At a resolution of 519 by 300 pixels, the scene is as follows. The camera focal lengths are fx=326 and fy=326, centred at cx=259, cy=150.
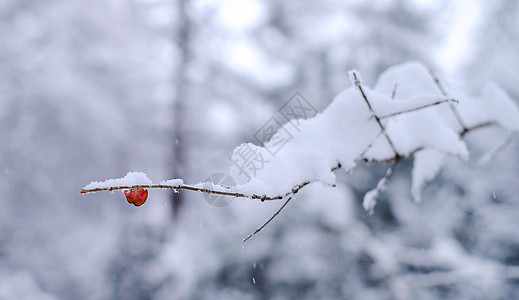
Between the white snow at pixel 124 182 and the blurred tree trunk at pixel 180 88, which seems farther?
the blurred tree trunk at pixel 180 88

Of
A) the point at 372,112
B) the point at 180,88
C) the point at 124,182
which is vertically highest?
the point at 180,88

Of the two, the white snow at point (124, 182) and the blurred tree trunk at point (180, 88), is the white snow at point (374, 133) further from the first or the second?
the blurred tree trunk at point (180, 88)

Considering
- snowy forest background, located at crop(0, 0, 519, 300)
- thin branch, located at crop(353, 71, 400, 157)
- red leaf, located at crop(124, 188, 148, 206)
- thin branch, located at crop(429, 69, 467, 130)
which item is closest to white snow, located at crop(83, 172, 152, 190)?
red leaf, located at crop(124, 188, 148, 206)

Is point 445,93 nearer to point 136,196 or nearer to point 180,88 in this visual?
point 136,196

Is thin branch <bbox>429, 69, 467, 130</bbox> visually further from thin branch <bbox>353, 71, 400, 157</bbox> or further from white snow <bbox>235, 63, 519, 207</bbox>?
thin branch <bbox>353, 71, 400, 157</bbox>

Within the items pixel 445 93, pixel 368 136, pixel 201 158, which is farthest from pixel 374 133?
pixel 201 158

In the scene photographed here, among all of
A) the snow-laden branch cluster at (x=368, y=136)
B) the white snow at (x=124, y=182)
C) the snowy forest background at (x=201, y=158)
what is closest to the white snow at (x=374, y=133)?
the snow-laden branch cluster at (x=368, y=136)
